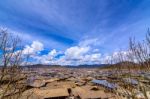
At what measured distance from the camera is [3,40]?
3.49 meters

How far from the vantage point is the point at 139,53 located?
394cm

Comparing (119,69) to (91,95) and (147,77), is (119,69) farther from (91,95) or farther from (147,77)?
(91,95)

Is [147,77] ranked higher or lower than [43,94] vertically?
higher

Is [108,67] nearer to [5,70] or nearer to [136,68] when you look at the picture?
[136,68]

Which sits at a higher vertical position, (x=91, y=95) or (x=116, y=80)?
(x=116, y=80)

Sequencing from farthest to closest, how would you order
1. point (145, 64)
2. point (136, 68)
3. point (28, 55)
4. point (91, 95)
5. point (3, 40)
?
point (91, 95), point (28, 55), point (136, 68), point (145, 64), point (3, 40)

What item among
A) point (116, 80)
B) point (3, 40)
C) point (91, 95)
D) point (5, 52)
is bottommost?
point (91, 95)

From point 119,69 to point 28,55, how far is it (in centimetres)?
271

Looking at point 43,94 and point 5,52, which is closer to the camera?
point 5,52

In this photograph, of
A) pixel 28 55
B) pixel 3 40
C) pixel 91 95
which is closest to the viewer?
pixel 3 40

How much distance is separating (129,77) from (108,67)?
747mm

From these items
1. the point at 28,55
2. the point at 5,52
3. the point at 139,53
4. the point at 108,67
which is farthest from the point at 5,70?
the point at 139,53

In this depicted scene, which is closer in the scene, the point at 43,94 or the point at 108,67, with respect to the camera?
the point at 108,67

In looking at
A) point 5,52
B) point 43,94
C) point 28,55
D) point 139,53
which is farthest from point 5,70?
point 43,94
